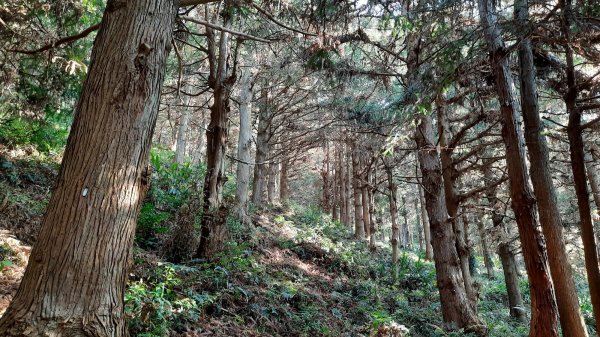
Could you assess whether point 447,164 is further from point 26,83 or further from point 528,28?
point 26,83

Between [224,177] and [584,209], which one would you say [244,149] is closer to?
[224,177]

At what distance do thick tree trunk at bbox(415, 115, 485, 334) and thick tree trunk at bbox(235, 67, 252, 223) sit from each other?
4924 millimetres

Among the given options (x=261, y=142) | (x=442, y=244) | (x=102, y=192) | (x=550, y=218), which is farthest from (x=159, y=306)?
(x=261, y=142)

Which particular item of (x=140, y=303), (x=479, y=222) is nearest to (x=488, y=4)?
(x=140, y=303)

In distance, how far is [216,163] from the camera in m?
6.89

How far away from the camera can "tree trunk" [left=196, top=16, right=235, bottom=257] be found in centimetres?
667

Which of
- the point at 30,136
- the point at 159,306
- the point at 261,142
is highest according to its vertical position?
the point at 261,142

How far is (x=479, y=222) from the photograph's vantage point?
16672 millimetres

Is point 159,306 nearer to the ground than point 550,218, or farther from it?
nearer to the ground

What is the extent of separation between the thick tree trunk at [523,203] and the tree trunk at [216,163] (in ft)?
14.1

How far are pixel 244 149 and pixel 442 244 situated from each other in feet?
20.9

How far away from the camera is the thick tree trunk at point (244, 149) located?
11.0 m

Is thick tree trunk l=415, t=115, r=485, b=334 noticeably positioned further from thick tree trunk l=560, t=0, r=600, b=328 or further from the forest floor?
thick tree trunk l=560, t=0, r=600, b=328

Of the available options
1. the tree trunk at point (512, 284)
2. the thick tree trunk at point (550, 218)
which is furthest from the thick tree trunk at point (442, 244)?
the tree trunk at point (512, 284)
